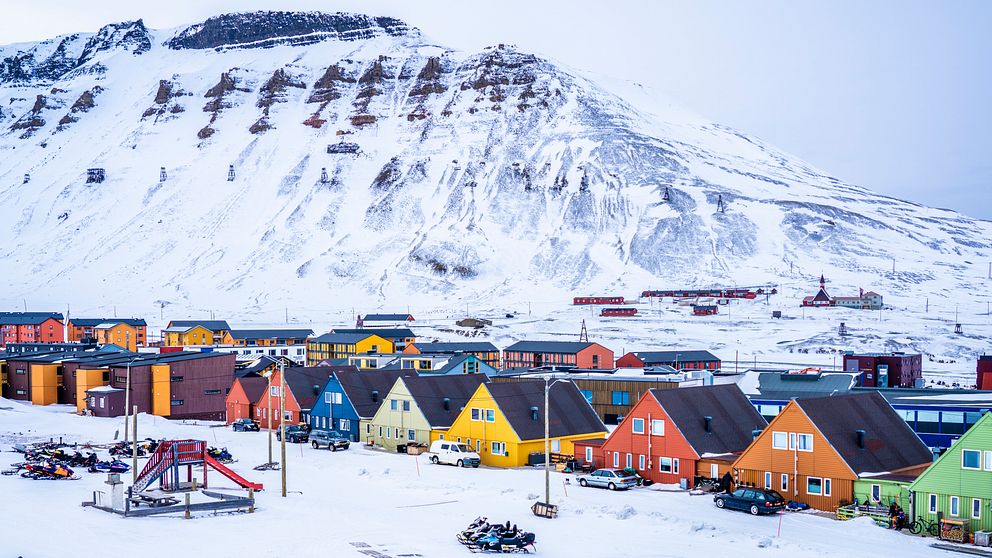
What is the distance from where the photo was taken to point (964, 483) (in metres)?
32.4

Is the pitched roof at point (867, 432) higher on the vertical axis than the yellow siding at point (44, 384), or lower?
higher

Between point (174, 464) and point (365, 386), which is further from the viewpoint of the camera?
point (365, 386)

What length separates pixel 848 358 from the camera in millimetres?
83750

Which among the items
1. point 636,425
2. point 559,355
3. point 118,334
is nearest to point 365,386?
point 636,425

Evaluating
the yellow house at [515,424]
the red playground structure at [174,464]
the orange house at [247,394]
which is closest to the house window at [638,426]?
the yellow house at [515,424]

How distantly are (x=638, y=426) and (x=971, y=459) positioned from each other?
633 inches

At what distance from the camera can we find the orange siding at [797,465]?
1465 inches

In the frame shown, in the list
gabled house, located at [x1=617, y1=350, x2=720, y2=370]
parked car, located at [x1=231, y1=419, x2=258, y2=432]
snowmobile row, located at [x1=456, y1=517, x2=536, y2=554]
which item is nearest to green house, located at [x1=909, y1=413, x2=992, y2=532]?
snowmobile row, located at [x1=456, y1=517, x2=536, y2=554]

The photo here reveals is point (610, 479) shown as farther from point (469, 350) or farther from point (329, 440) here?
point (469, 350)

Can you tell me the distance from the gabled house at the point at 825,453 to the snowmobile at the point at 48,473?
29939 mm

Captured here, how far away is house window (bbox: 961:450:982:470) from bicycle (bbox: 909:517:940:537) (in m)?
2.19

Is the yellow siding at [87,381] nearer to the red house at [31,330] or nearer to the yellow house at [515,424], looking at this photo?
the yellow house at [515,424]

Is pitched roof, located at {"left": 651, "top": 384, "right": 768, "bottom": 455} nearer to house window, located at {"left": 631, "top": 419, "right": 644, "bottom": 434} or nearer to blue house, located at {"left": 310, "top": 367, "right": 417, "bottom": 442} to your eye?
house window, located at {"left": 631, "top": 419, "right": 644, "bottom": 434}

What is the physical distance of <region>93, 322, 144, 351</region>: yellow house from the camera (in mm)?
135375
